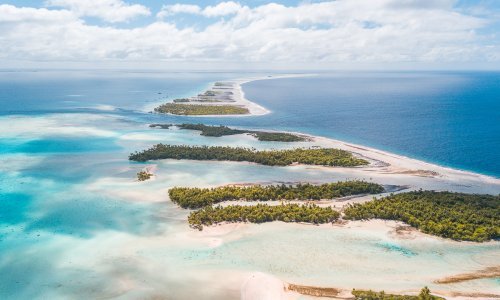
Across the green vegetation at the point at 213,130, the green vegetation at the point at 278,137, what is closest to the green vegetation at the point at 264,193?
the green vegetation at the point at 278,137

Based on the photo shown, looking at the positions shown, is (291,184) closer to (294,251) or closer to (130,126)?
(294,251)

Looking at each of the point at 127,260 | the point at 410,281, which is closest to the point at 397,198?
the point at 410,281

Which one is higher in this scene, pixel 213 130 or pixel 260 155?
pixel 213 130

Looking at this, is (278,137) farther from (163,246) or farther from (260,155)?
(163,246)

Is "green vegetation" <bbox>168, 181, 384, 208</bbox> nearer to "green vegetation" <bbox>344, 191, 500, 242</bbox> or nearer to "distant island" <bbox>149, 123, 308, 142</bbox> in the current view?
"green vegetation" <bbox>344, 191, 500, 242</bbox>

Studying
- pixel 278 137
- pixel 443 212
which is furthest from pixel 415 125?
pixel 443 212

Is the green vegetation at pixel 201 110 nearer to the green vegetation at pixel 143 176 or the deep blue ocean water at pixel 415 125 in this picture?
the deep blue ocean water at pixel 415 125
